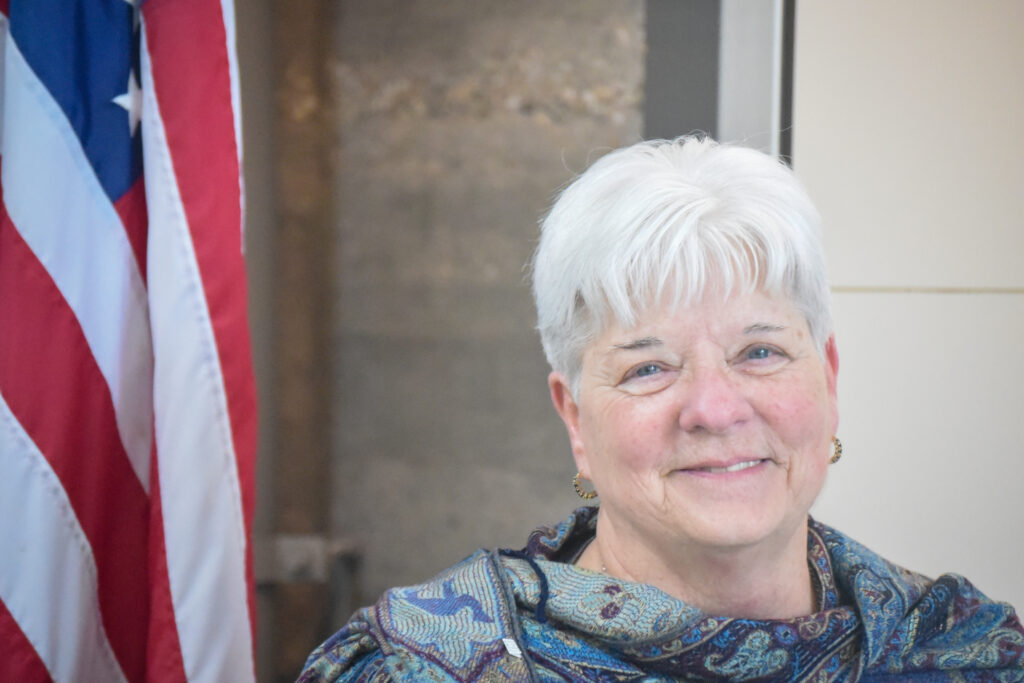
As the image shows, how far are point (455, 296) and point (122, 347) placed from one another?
3.53ft

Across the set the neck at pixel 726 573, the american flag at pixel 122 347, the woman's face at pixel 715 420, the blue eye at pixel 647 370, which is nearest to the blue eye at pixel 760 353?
the woman's face at pixel 715 420

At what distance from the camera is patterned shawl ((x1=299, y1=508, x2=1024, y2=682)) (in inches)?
43.8

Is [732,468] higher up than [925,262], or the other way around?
[925,262]

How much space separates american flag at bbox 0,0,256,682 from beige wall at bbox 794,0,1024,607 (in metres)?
1.13

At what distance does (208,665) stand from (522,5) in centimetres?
169

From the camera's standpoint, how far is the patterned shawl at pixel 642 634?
1.11m

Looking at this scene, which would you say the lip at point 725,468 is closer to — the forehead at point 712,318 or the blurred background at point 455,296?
the forehead at point 712,318

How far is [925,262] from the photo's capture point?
1.77 m

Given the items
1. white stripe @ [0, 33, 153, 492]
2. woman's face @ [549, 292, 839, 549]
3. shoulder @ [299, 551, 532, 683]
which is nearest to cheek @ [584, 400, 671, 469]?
woman's face @ [549, 292, 839, 549]

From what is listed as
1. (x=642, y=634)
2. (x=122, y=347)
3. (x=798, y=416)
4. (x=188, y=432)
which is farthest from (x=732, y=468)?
(x=122, y=347)

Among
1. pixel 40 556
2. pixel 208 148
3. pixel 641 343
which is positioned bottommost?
pixel 40 556

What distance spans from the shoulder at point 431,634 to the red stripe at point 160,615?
1.26 feet

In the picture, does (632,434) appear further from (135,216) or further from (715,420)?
(135,216)

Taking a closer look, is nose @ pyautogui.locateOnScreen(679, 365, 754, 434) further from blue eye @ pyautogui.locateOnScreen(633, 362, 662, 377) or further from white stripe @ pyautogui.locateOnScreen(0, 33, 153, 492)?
white stripe @ pyautogui.locateOnScreen(0, 33, 153, 492)
